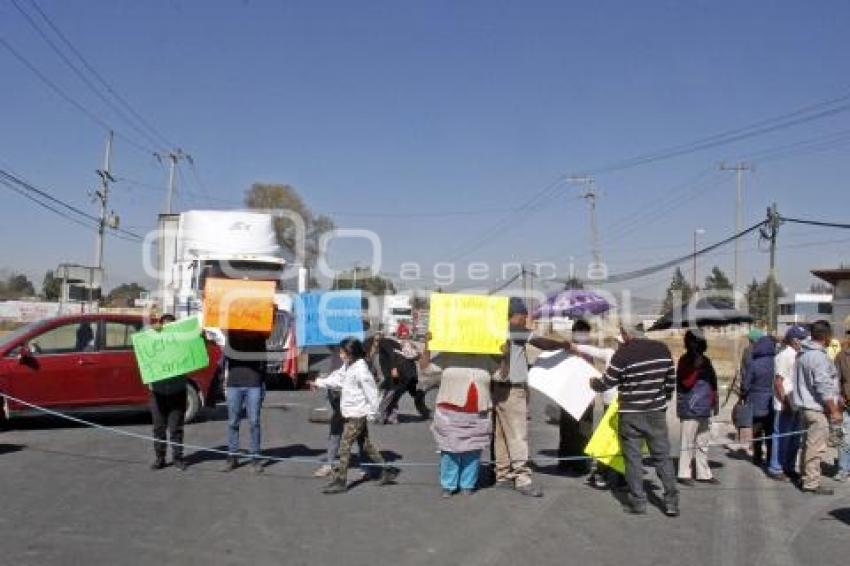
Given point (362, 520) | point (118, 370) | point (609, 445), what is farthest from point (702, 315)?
point (118, 370)

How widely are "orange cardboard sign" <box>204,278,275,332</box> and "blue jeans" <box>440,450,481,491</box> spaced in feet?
7.96

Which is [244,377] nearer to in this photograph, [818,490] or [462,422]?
[462,422]

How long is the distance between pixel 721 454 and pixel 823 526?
13.2 feet

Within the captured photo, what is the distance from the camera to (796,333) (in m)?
10.1

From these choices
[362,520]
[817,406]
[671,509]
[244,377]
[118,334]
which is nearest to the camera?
[362,520]

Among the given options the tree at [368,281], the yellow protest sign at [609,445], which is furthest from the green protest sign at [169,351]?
the tree at [368,281]

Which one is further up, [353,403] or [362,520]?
[353,403]

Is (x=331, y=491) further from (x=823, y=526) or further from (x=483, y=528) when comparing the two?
(x=823, y=526)

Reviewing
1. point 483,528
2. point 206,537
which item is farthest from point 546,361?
point 206,537

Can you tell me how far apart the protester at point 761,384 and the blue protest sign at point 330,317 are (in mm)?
4904

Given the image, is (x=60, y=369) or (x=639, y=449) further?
(x=60, y=369)

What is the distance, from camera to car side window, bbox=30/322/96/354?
473 inches

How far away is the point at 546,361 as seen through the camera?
935 centimetres

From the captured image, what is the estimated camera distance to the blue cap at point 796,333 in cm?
1009
